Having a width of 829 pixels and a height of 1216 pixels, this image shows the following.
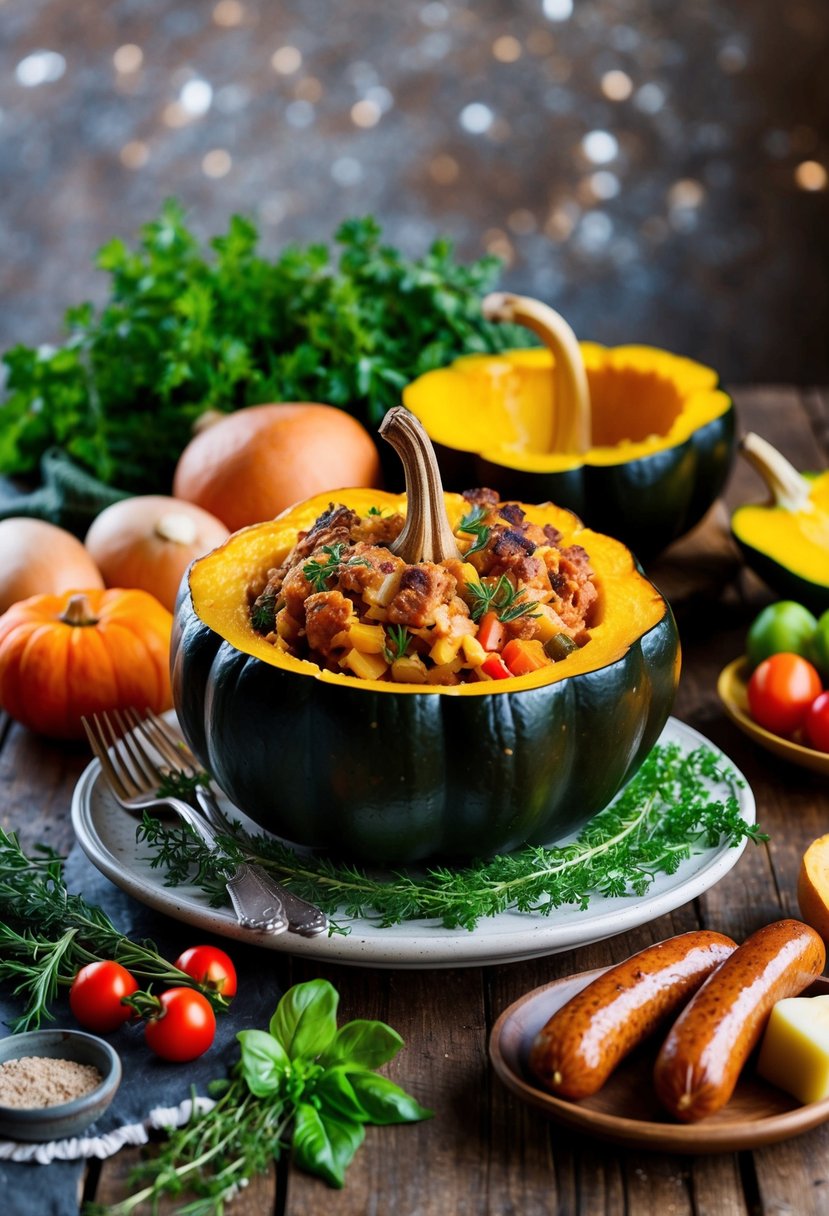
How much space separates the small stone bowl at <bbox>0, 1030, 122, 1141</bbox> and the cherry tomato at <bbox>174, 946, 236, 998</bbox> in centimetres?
21

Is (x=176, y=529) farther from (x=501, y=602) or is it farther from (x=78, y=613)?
(x=501, y=602)

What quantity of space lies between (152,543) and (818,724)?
6.03ft

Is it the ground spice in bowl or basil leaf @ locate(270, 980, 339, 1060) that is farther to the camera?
basil leaf @ locate(270, 980, 339, 1060)

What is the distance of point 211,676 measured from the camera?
8.18 ft

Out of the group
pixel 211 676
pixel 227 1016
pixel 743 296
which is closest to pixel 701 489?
pixel 211 676

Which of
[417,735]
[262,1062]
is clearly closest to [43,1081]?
[262,1062]

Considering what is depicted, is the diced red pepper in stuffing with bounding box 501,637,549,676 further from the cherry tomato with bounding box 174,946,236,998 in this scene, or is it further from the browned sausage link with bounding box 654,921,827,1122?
the cherry tomato with bounding box 174,946,236,998

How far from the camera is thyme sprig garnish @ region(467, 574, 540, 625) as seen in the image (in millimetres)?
2494

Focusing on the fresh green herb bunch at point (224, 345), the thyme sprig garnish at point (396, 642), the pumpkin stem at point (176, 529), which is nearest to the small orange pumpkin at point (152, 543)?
the pumpkin stem at point (176, 529)

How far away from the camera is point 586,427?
4117 mm

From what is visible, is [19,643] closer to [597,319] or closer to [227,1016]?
[227,1016]

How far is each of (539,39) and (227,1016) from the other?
259 inches

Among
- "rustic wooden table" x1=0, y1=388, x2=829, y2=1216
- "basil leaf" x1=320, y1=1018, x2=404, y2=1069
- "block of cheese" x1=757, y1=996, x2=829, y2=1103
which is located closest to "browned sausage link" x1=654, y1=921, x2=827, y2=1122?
"block of cheese" x1=757, y1=996, x2=829, y2=1103

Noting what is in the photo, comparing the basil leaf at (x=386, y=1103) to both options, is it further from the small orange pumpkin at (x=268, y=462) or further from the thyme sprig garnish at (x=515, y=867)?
the small orange pumpkin at (x=268, y=462)
